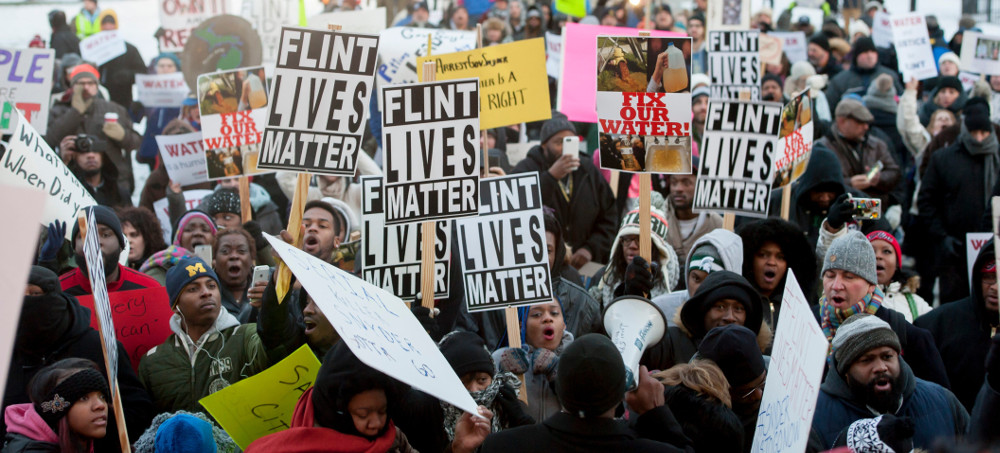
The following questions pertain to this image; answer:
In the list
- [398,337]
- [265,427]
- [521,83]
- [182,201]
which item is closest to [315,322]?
[265,427]

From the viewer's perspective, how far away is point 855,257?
5.57m

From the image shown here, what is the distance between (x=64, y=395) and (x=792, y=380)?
2698 millimetres

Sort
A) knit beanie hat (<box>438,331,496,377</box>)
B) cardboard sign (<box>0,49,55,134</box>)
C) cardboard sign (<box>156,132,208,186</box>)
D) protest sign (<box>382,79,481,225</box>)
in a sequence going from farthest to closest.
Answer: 1. cardboard sign (<box>156,132,208,186</box>)
2. cardboard sign (<box>0,49,55,134</box>)
3. protest sign (<box>382,79,481,225</box>)
4. knit beanie hat (<box>438,331,496,377</box>)

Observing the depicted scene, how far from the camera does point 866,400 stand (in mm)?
4586

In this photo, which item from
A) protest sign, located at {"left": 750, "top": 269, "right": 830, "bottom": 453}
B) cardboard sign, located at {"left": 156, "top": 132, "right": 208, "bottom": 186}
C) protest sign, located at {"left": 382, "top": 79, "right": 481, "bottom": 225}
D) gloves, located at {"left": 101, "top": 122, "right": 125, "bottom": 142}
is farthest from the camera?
gloves, located at {"left": 101, "top": 122, "right": 125, "bottom": 142}

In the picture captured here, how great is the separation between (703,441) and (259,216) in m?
5.25

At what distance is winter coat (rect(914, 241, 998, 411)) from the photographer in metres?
5.69

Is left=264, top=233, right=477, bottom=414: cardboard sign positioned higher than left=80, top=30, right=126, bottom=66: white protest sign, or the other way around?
left=80, top=30, right=126, bottom=66: white protest sign

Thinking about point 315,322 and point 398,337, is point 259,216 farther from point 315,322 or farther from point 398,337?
point 398,337

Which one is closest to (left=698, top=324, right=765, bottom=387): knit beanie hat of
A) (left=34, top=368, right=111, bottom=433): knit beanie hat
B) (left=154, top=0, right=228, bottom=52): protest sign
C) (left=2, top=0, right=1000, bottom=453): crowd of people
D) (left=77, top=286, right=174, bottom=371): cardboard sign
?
(left=2, top=0, right=1000, bottom=453): crowd of people

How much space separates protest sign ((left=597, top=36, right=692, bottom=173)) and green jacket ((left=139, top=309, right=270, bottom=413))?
84.3 inches

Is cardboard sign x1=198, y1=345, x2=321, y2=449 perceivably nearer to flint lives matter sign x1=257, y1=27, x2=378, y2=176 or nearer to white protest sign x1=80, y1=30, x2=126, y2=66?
flint lives matter sign x1=257, y1=27, x2=378, y2=176

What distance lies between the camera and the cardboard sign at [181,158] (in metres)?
9.46

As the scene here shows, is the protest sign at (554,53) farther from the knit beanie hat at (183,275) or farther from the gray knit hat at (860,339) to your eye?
the gray knit hat at (860,339)
